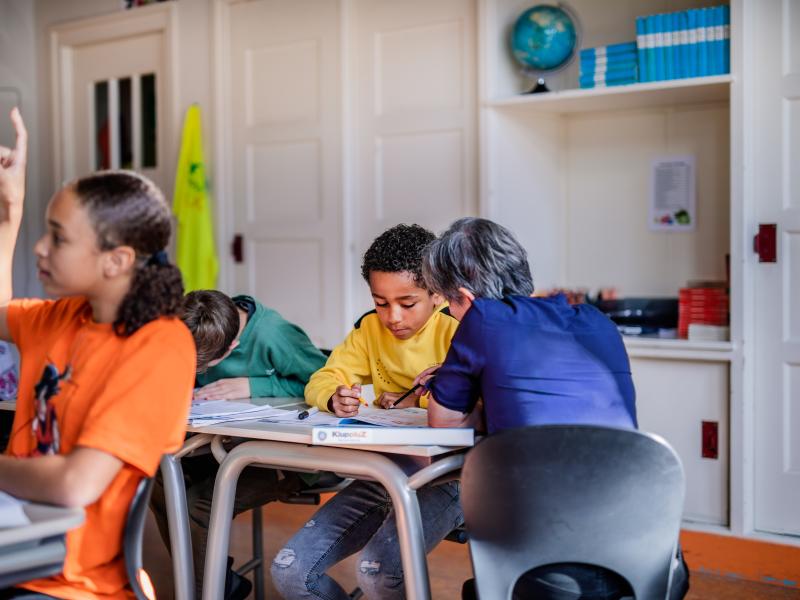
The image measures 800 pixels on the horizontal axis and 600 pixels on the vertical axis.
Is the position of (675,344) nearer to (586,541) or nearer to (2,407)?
(586,541)

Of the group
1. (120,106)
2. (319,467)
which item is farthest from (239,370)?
(120,106)

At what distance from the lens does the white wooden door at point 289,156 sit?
416 cm

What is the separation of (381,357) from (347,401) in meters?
0.34

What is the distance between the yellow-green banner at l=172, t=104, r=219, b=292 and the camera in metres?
4.45

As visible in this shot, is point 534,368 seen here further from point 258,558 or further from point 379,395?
point 258,558

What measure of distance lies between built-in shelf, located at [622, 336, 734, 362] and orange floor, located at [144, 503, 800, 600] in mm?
648

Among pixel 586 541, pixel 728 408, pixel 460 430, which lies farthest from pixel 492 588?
pixel 728 408

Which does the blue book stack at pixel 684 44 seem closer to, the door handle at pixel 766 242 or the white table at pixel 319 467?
the door handle at pixel 766 242

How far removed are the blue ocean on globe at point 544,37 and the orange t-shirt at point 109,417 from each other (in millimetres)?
2554

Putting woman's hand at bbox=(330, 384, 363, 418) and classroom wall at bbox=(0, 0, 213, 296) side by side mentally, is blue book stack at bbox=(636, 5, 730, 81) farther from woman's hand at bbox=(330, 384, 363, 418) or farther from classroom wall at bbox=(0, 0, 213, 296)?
classroom wall at bbox=(0, 0, 213, 296)

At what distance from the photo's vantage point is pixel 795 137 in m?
3.11

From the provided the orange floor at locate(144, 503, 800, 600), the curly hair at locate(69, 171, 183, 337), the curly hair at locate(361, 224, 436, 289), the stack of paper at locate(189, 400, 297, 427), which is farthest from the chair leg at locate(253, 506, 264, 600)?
the curly hair at locate(69, 171, 183, 337)

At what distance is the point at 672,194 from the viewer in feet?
12.4

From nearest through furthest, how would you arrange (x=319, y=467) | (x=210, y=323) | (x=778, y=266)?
(x=319, y=467) → (x=210, y=323) → (x=778, y=266)
